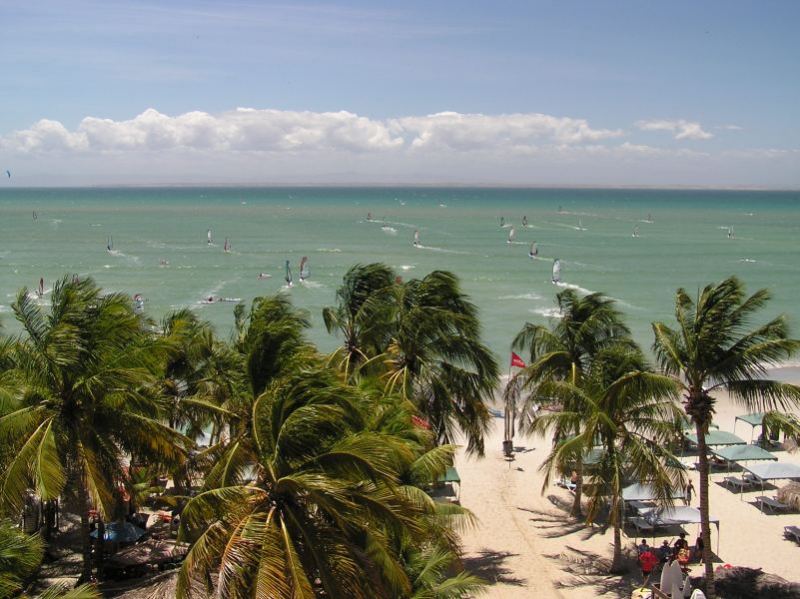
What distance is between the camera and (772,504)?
714 inches

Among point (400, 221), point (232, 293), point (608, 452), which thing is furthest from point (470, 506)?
point (400, 221)

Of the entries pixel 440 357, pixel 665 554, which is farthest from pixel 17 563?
pixel 665 554

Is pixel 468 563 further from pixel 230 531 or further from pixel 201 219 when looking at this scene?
pixel 201 219

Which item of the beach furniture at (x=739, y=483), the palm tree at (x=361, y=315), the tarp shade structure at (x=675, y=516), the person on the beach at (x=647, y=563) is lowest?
the beach furniture at (x=739, y=483)

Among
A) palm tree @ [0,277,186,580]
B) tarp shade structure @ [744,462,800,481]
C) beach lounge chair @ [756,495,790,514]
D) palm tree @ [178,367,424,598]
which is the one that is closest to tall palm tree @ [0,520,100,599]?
palm tree @ [178,367,424,598]

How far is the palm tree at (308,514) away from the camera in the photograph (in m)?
7.27

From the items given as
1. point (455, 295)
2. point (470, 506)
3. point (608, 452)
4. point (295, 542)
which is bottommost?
point (470, 506)

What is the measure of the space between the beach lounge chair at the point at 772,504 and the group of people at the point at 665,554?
3.29 meters

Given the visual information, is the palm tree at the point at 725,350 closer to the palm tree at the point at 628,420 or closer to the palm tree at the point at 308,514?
the palm tree at the point at 628,420

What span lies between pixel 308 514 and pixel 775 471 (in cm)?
1477

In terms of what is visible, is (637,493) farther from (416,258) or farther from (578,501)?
(416,258)

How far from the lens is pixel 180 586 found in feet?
24.0

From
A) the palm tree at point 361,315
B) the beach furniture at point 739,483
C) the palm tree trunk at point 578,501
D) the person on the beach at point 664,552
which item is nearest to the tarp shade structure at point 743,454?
the beach furniture at point 739,483

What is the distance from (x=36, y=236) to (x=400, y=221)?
5434 cm
